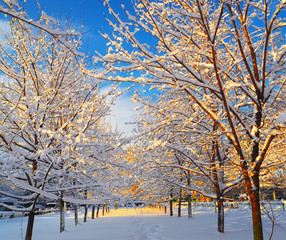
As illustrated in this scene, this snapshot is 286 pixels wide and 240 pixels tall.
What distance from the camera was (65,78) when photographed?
6.96m

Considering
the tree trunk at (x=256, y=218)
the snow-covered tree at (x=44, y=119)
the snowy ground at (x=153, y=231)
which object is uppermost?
the snow-covered tree at (x=44, y=119)

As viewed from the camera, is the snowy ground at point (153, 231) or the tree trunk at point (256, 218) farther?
the snowy ground at point (153, 231)

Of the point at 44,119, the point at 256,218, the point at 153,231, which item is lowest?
the point at 153,231

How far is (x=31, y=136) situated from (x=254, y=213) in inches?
222

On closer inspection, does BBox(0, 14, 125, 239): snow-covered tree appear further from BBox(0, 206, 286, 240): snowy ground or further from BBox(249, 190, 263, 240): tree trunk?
BBox(249, 190, 263, 240): tree trunk

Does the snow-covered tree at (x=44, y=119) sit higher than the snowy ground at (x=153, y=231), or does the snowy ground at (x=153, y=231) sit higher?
the snow-covered tree at (x=44, y=119)

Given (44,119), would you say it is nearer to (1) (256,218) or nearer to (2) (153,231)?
(1) (256,218)

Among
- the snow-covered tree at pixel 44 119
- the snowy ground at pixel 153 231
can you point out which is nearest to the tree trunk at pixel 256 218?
the snowy ground at pixel 153 231

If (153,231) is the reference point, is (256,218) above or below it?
above

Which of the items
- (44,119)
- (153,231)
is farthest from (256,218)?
(153,231)

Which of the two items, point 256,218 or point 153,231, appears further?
point 153,231

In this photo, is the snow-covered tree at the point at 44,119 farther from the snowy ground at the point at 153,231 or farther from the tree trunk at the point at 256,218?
the tree trunk at the point at 256,218

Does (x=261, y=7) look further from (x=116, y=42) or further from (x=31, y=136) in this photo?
(x=31, y=136)

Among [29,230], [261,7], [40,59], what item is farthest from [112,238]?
[261,7]
